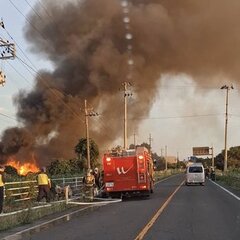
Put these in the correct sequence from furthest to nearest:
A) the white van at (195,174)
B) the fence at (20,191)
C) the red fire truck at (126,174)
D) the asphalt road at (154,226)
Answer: the white van at (195,174)
the red fire truck at (126,174)
the fence at (20,191)
the asphalt road at (154,226)

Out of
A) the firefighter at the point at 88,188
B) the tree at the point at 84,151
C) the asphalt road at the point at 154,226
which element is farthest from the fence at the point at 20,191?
the tree at the point at 84,151

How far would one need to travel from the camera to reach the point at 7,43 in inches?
1174

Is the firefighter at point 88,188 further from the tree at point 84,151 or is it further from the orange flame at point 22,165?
the tree at point 84,151

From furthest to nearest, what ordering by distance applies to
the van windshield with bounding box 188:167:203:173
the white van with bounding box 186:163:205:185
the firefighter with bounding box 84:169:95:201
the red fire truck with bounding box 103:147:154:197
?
the white van with bounding box 186:163:205:185 < the van windshield with bounding box 188:167:203:173 < the red fire truck with bounding box 103:147:154:197 < the firefighter with bounding box 84:169:95:201

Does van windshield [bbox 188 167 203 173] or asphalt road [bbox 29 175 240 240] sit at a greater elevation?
van windshield [bbox 188 167 203 173]

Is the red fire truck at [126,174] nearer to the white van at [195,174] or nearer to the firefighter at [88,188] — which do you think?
the firefighter at [88,188]

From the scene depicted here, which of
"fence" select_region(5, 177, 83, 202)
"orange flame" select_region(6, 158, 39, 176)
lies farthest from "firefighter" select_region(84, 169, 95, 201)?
"orange flame" select_region(6, 158, 39, 176)

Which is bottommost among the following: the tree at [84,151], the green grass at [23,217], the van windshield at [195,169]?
the green grass at [23,217]

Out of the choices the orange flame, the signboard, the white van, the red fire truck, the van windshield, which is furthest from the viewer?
the signboard

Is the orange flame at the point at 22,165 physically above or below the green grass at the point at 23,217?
above

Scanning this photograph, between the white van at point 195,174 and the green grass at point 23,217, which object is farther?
the white van at point 195,174

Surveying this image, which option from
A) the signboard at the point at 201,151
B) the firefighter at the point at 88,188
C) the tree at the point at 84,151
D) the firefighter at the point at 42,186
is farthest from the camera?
the signboard at the point at 201,151

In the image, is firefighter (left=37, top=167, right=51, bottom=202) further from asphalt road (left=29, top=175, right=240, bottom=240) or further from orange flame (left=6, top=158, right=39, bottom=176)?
orange flame (left=6, top=158, right=39, bottom=176)

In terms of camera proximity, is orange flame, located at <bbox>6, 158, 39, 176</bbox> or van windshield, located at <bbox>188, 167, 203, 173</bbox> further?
orange flame, located at <bbox>6, 158, 39, 176</bbox>
